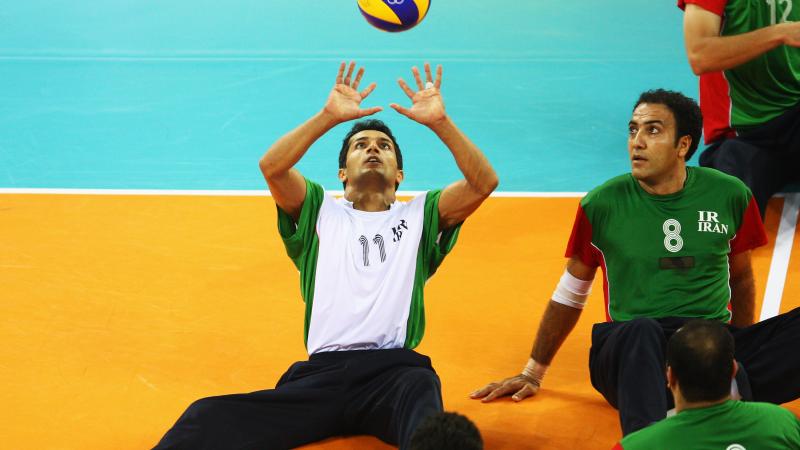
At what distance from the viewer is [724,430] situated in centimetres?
420

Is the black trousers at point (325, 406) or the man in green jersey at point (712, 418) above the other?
the man in green jersey at point (712, 418)

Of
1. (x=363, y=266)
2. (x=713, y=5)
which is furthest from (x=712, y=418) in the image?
(x=713, y=5)

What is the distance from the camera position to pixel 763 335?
5.66m

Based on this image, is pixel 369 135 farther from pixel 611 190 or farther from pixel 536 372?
pixel 536 372

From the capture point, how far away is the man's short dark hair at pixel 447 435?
389 cm

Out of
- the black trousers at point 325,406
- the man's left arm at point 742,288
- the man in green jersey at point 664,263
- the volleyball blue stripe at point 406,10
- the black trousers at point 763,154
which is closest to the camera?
the black trousers at point 325,406

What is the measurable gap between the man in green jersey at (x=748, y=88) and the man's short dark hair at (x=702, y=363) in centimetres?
378

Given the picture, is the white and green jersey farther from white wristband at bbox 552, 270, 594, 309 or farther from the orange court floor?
white wristband at bbox 552, 270, 594, 309

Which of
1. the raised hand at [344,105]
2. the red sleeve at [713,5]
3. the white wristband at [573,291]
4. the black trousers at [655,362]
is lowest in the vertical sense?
the black trousers at [655,362]

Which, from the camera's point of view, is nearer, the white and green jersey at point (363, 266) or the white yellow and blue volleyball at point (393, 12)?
the white and green jersey at point (363, 266)

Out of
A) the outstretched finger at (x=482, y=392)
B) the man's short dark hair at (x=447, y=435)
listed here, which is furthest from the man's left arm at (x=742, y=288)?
the man's short dark hair at (x=447, y=435)

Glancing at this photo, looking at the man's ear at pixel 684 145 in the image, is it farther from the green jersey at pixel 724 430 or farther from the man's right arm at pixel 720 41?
the green jersey at pixel 724 430

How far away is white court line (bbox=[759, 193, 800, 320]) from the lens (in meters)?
7.04

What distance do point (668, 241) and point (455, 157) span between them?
1170mm
